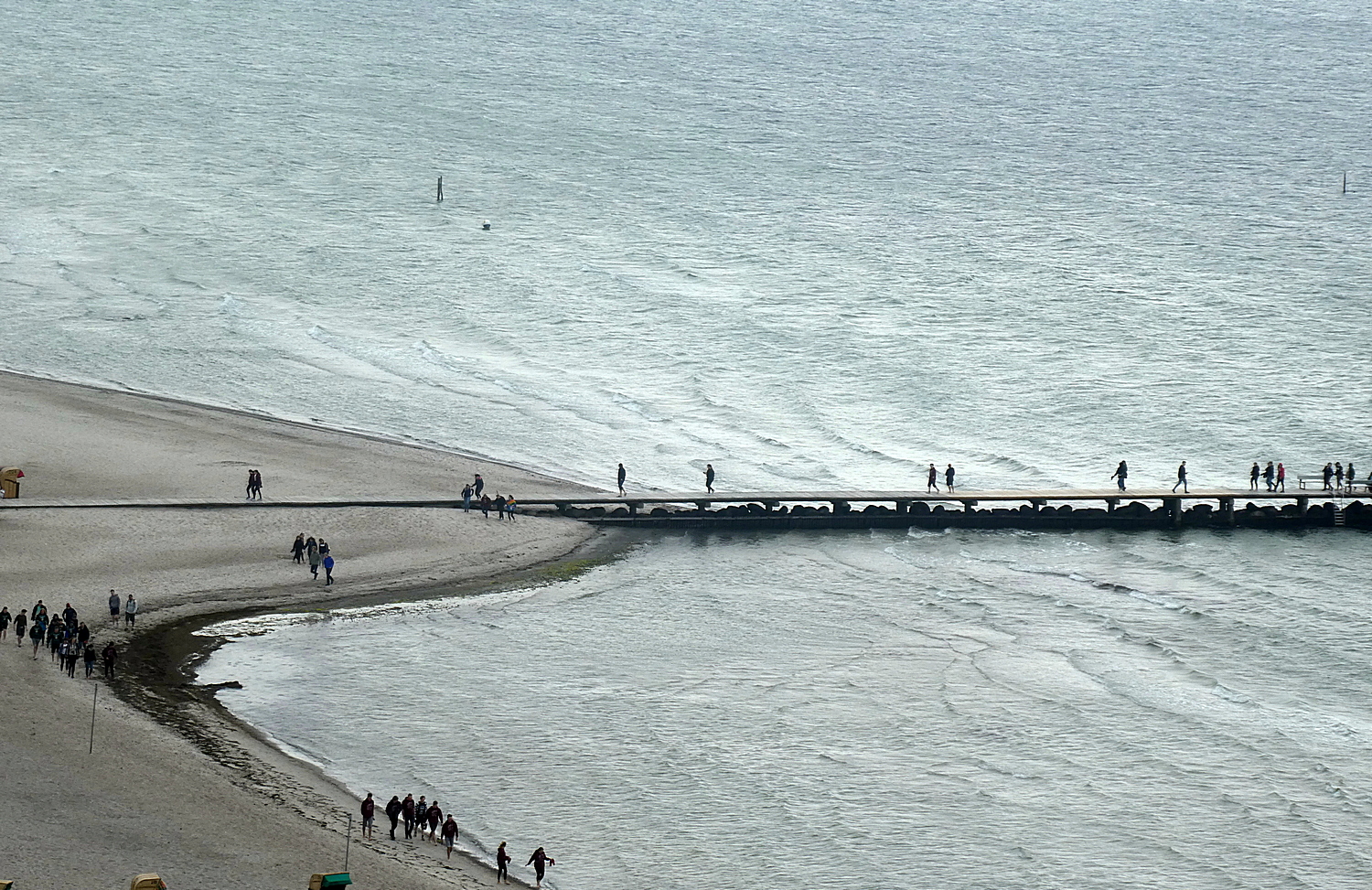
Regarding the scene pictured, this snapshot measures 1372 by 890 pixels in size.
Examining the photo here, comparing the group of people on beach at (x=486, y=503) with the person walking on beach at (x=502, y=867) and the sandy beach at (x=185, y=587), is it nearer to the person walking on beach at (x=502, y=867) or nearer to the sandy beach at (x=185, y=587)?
the sandy beach at (x=185, y=587)

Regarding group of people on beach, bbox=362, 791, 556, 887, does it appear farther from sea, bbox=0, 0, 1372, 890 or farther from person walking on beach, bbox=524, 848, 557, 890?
sea, bbox=0, 0, 1372, 890

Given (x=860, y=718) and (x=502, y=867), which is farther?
(x=860, y=718)

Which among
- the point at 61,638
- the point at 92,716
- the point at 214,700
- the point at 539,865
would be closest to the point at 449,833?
the point at 539,865

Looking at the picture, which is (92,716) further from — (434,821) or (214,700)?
(434,821)

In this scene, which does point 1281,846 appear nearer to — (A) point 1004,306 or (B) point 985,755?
(B) point 985,755

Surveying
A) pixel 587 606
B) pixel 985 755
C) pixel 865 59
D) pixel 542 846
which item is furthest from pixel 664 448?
pixel 865 59

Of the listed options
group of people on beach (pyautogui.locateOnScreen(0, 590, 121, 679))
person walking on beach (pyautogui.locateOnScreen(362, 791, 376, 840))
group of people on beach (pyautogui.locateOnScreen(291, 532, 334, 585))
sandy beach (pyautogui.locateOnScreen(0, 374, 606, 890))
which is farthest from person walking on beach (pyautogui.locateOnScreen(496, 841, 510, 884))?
group of people on beach (pyautogui.locateOnScreen(291, 532, 334, 585))

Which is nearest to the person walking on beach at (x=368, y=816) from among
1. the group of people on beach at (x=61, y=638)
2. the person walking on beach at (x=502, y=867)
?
the person walking on beach at (x=502, y=867)
